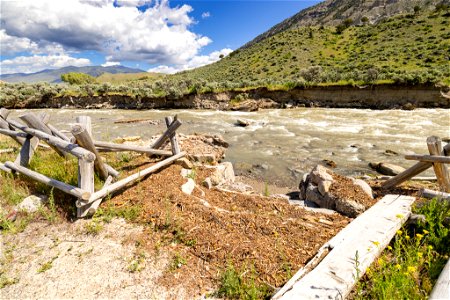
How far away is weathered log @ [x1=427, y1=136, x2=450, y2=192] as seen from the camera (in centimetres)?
591

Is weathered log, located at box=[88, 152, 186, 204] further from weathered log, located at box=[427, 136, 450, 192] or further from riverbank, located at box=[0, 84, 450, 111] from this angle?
riverbank, located at box=[0, 84, 450, 111]

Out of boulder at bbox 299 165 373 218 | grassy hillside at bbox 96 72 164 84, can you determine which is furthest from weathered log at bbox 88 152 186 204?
grassy hillside at bbox 96 72 164 84

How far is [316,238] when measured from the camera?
4.21m

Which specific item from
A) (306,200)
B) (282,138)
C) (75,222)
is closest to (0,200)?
(75,222)

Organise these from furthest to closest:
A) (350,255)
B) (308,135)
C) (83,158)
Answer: (308,135) → (83,158) → (350,255)

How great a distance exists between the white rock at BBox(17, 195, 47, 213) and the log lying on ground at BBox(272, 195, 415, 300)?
4.97 metres

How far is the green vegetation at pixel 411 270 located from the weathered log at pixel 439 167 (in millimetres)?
2156

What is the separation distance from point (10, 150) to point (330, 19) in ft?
488

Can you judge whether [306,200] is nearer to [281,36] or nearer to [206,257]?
[206,257]

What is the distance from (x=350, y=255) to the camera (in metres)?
3.46

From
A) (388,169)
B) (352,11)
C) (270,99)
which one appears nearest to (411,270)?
(388,169)

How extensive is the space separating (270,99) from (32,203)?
26.5 metres

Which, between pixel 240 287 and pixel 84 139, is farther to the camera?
pixel 84 139

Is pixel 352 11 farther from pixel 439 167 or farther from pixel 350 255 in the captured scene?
pixel 350 255
